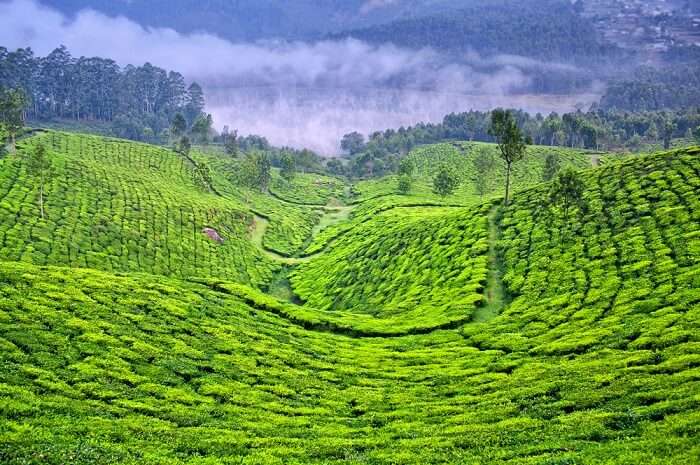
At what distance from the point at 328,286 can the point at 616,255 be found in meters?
54.5

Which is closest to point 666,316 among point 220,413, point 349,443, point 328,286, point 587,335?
point 587,335

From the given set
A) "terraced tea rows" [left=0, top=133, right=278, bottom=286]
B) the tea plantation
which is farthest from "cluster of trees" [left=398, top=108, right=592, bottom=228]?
"terraced tea rows" [left=0, top=133, right=278, bottom=286]

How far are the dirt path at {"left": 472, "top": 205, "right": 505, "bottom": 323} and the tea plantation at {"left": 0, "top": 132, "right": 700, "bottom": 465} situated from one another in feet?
1.24

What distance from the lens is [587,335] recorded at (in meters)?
48.3

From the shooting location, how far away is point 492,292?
70.8m

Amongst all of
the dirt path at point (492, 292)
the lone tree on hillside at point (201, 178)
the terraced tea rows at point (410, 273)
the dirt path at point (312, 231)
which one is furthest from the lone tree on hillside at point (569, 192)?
the lone tree on hillside at point (201, 178)

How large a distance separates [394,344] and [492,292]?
1864 centimetres

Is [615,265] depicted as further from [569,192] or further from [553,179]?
[553,179]

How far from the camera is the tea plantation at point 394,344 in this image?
1207 inches

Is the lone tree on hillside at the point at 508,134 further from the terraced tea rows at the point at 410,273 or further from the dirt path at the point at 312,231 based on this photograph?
the dirt path at the point at 312,231

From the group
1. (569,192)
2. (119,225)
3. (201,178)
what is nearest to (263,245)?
(119,225)

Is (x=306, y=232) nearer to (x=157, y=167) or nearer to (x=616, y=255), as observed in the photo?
(x=157, y=167)

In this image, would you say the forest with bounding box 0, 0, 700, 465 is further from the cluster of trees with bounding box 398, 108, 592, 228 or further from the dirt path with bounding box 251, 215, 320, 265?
the dirt path with bounding box 251, 215, 320, 265

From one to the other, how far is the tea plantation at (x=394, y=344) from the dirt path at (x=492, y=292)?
1.24 feet
